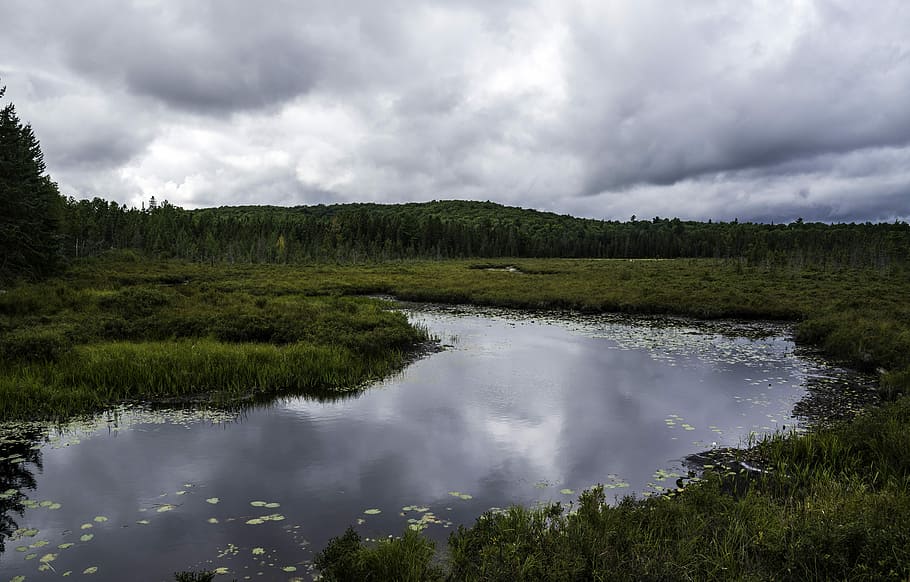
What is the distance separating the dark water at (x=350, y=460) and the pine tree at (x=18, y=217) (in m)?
31.4

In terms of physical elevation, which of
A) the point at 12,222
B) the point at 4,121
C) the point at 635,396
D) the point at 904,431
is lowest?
the point at 635,396

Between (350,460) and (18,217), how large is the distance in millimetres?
39789

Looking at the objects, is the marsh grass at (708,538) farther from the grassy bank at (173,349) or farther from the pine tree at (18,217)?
the pine tree at (18,217)

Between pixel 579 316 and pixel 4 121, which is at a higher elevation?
pixel 4 121

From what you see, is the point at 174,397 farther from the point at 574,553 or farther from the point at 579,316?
the point at 579,316

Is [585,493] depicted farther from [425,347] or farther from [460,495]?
[425,347]

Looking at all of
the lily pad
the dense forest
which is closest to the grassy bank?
the lily pad

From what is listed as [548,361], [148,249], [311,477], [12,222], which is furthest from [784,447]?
[148,249]

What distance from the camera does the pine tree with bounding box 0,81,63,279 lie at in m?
34.2

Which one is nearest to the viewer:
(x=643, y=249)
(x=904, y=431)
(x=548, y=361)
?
(x=904, y=431)

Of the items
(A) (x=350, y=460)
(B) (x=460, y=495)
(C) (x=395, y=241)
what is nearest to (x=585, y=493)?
(B) (x=460, y=495)

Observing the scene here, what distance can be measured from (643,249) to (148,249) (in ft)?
441

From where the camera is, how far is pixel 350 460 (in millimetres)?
10516

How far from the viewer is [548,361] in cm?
2048
